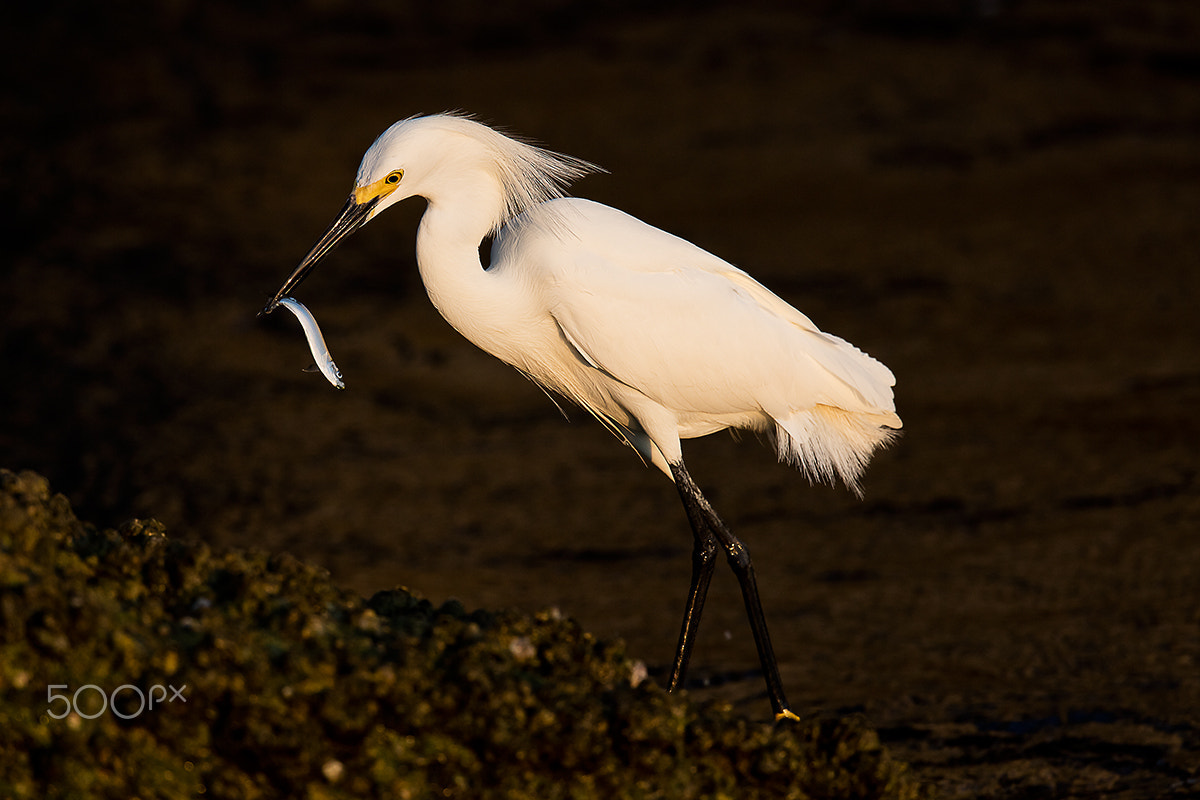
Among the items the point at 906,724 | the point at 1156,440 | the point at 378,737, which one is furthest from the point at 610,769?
the point at 1156,440

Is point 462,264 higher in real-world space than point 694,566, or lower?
higher

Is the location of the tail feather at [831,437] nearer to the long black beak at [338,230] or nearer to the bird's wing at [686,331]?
the bird's wing at [686,331]

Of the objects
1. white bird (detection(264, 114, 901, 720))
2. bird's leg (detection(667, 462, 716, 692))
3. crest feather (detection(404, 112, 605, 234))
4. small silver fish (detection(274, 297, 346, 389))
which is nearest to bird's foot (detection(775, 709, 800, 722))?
white bird (detection(264, 114, 901, 720))

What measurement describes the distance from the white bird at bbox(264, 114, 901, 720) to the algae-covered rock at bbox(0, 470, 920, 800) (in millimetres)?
1205

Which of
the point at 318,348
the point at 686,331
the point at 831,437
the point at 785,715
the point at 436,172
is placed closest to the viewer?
the point at 318,348

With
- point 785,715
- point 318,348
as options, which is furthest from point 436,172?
point 785,715

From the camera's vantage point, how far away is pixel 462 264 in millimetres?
5000

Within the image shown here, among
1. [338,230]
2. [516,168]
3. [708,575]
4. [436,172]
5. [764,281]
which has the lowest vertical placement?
[708,575]

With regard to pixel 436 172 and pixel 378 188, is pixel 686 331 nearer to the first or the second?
pixel 436 172

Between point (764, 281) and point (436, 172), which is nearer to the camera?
point (436, 172)

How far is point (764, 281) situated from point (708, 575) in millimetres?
6295

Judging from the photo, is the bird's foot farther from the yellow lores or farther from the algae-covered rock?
the yellow lores

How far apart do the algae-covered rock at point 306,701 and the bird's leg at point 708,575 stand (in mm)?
1159

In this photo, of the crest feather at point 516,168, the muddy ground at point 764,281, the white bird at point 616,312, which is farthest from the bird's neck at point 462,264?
the muddy ground at point 764,281
